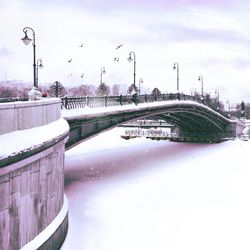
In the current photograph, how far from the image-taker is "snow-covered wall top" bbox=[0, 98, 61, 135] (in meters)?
10.4

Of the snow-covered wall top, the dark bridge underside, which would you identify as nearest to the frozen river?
the dark bridge underside

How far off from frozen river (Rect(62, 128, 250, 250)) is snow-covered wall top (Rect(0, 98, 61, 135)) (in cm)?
434

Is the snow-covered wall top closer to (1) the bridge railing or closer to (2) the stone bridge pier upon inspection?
(2) the stone bridge pier

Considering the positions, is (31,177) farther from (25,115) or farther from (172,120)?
(172,120)

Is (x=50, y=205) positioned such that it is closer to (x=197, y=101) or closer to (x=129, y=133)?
(x=197, y=101)

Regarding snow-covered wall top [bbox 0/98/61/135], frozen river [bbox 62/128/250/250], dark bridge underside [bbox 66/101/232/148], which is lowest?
frozen river [bbox 62/128/250/250]

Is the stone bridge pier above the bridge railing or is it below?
below

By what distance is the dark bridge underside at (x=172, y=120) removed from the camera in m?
24.1

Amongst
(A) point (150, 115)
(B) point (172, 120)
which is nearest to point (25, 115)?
(A) point (150, 115)

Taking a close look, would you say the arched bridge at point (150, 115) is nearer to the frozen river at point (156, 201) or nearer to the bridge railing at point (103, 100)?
the bridge railing at point (103, 100)

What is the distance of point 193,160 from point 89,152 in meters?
9.19

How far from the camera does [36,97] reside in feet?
55.3

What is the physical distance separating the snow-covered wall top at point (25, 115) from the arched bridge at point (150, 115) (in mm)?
6020

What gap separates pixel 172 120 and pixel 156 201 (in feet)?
99.7
